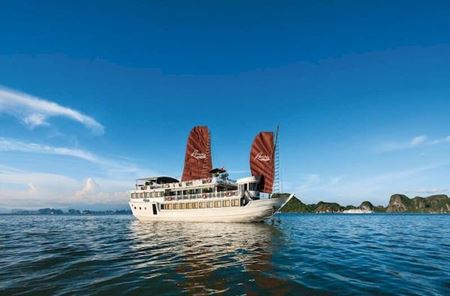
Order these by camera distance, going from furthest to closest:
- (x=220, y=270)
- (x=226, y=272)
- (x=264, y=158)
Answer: (x=264, y=158)
(x=220, y=270)
(x=226, y=272)

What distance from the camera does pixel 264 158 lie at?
55.2 m

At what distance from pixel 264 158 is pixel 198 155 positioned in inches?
680

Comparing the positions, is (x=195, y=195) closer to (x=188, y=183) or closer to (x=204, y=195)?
(x=204, y=195)

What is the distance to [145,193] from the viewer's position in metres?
63.4

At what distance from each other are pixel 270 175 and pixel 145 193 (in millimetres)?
27144

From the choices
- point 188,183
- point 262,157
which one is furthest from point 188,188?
point 262,157


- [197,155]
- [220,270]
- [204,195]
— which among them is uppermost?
[197,155]

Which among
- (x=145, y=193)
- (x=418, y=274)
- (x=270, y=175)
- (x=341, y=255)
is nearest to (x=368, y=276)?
(x=418, y=274)

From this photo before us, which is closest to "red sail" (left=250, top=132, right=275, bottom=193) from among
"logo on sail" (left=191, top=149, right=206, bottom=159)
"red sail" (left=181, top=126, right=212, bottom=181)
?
"red sail" (left=181, top=126, right=212, bottom=181)

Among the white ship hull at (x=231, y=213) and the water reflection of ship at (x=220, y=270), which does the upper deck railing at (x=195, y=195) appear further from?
the water reflection of ship at (x=220, y=270)

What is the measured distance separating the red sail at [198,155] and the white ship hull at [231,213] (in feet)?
36.0

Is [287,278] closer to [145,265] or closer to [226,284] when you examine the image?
[226,284]

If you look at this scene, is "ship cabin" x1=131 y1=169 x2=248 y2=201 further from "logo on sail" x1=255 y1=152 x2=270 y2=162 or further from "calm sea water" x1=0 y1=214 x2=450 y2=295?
"calm sea water" x1=0 y1=214 x2=450 y2=295

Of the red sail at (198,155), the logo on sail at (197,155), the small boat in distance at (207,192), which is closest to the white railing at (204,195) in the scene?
the small boat in distance at (207,192)
